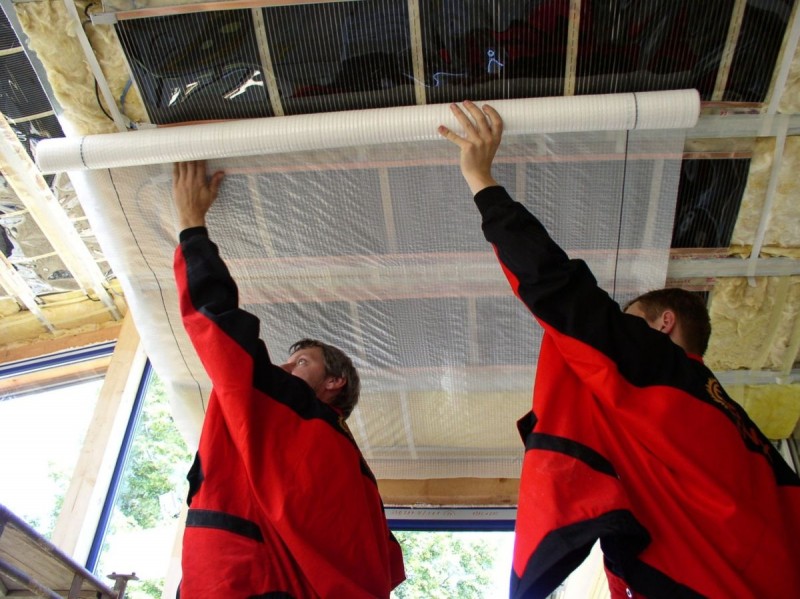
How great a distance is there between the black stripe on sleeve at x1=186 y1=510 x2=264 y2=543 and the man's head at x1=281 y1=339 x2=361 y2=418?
453 mm

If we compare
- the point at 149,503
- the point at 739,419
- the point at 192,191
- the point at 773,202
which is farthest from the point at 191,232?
the point at 149,503

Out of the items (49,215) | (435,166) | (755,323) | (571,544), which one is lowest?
(571,544)

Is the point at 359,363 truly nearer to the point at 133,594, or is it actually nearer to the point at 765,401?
the point at 765,401

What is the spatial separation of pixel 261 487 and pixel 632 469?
72cm

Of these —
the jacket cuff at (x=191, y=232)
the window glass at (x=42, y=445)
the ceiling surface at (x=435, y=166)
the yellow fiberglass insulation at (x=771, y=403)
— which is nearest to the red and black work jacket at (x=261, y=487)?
the jacket cuff at (x=191, y=232)

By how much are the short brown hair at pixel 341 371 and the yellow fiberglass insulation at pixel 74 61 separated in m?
0.75

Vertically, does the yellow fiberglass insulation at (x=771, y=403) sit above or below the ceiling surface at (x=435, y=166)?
below

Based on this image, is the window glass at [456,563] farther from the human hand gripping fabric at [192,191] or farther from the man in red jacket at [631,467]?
the human hand gripping fabric at [192,191]

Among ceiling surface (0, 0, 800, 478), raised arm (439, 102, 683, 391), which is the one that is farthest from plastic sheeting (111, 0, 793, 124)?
raised arm (439, 102, 683, 391)

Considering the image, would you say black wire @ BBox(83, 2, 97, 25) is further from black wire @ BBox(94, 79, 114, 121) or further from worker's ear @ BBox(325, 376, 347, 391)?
worker's ear @ BBox(325, 376, 347, 391)

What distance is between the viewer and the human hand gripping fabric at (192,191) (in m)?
1.71

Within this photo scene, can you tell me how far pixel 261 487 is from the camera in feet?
4.51

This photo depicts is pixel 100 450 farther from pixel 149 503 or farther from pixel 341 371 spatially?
pixel 341 371

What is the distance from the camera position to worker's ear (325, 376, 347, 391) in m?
1.81
